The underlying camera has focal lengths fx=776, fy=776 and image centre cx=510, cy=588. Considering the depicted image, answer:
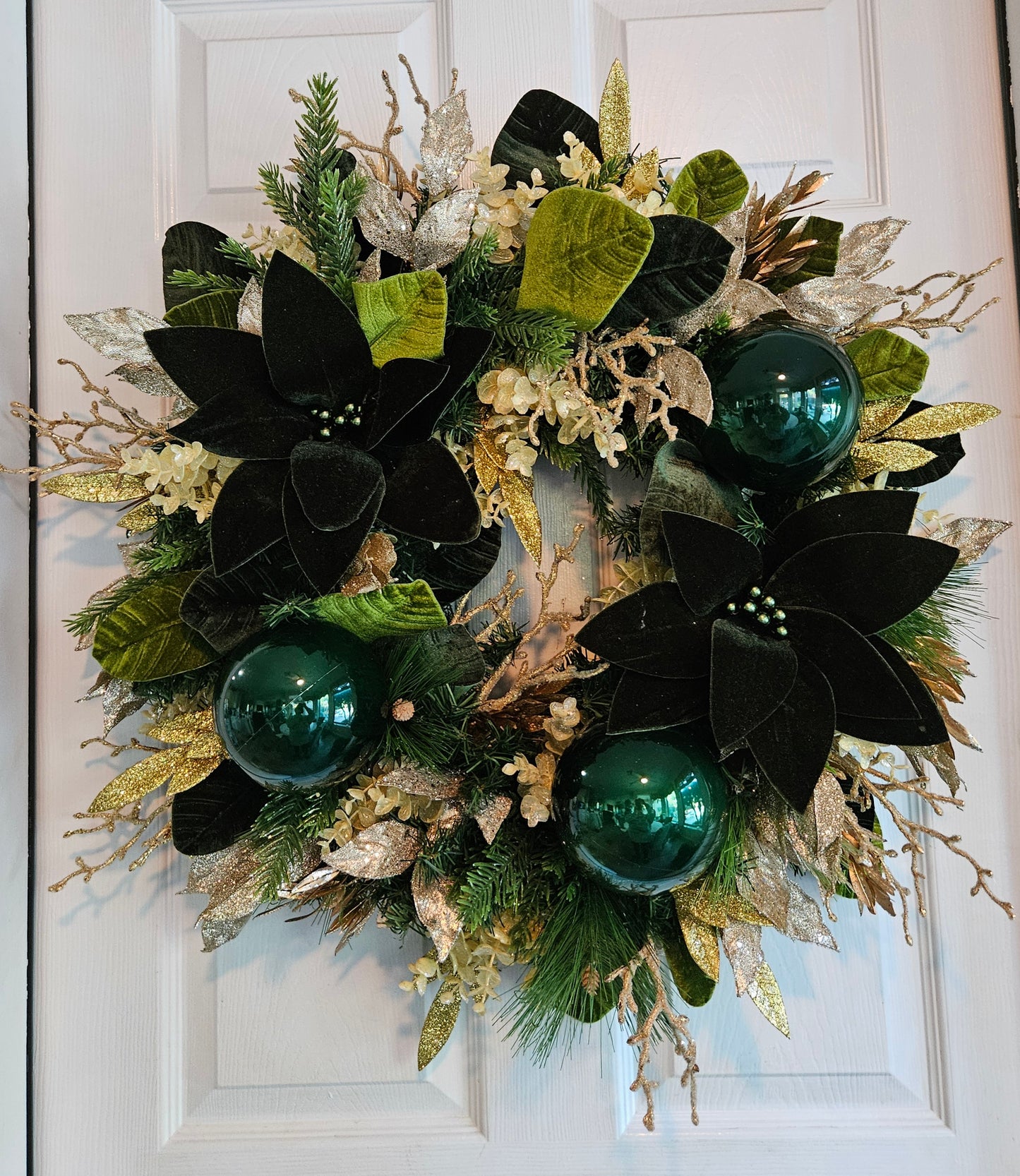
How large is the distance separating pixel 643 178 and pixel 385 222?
20cm

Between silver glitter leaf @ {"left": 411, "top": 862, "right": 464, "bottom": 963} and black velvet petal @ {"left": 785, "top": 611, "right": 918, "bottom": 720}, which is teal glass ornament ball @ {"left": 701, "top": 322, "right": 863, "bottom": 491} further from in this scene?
silver glitter leaf @ {"left": 411, "top": 862, "right": 464, "bottom": 963}

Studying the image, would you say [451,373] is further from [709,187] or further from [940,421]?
[940,421]

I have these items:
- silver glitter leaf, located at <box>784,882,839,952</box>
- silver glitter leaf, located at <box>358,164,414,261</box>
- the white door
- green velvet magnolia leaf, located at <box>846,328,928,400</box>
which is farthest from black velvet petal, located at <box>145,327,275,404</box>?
silver glitter leaf, located at <box>784,882,839,952</box>

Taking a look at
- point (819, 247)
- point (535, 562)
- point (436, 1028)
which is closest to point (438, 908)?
point (436, 1028)

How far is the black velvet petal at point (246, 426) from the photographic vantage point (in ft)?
1.76

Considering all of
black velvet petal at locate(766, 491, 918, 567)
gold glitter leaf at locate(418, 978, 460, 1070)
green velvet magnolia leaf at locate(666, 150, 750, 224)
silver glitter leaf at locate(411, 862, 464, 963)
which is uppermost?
green velvet magnolia leaf at locate(666, 150, 750, 224)

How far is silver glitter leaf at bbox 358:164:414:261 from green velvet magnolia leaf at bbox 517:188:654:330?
9 cm

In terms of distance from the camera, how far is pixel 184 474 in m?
0.59

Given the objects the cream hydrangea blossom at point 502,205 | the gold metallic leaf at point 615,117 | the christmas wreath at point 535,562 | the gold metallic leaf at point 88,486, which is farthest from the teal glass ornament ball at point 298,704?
the gold metallic leaf at point 615,117

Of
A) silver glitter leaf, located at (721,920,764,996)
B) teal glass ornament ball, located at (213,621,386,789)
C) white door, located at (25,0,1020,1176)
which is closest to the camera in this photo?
teal glass ornament ball, located at (213,621,386,789)

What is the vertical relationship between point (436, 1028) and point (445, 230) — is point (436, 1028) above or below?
below

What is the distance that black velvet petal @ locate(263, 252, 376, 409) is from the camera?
52 cm

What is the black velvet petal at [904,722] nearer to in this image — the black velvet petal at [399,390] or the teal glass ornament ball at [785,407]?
the teal glass ornament ball at [785,407]

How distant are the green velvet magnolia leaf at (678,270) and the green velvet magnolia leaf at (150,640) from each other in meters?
0.37
